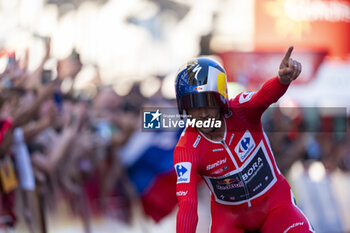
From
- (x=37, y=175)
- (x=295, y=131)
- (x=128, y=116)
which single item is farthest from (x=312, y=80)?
(x=37, y=175)

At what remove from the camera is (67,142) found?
6.08 metres

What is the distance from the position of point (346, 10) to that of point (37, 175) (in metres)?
8.01

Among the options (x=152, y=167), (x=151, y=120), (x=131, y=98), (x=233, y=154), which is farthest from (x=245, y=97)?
(x=131, y=98)

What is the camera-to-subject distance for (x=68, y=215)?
251 inches

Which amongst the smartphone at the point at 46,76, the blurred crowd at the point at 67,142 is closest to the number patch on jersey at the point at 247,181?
the blurred crowd at the point at 67,142

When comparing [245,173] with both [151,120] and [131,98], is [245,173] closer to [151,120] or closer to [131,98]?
[151,120]

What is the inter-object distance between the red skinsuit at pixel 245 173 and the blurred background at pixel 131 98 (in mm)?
2000

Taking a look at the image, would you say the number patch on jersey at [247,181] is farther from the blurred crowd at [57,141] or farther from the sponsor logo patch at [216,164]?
the blurred crowd at [57,141]

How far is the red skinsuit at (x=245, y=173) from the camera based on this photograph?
3.77m

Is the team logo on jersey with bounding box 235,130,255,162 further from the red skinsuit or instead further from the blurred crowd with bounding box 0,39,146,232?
the blurred crowd with bounding box 0,39,146,232

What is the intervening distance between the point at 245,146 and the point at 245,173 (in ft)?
0.61

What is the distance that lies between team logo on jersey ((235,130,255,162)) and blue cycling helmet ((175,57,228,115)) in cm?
33

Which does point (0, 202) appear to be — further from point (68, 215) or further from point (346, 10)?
point (346, 10)

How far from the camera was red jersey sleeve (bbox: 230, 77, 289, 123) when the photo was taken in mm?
3635
